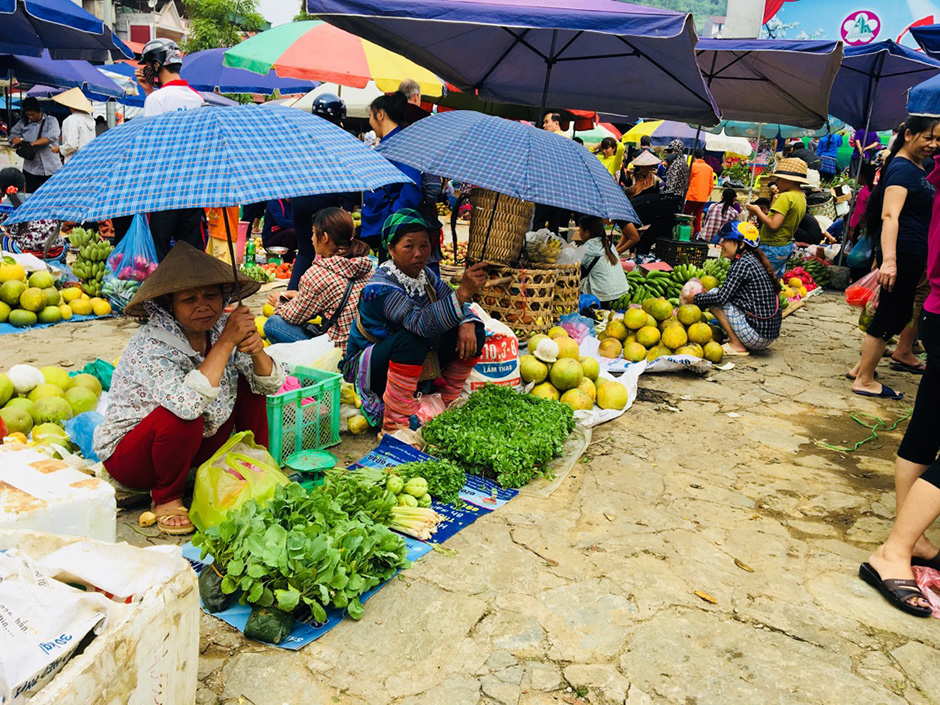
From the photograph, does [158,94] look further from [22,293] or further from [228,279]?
[228,279]

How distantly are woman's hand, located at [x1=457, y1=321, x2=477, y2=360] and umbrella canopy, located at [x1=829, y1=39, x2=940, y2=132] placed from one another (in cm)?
706

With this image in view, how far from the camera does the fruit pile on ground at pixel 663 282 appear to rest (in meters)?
Result: 7.43

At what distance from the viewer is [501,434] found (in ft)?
13.1

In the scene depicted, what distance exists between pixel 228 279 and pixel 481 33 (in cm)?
394

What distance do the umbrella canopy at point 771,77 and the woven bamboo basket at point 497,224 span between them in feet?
7.95

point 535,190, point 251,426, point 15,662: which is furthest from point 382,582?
point 535,190

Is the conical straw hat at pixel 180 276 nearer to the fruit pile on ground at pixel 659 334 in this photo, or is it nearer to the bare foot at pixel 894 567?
the bare foot at pixel 894 567

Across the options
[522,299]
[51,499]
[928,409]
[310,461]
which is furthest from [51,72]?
[928,409]

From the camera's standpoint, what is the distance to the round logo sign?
17828 mm

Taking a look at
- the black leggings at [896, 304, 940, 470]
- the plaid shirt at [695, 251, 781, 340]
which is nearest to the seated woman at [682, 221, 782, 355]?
the plaid shirt at [695, 251, 781, 340]

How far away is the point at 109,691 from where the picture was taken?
161 centimetres

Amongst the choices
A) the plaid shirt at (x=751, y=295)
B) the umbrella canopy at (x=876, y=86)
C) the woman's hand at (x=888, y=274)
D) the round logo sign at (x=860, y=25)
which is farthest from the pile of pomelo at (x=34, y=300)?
the round logo sign at (x=860, y=25)

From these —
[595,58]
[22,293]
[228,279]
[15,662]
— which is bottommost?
[22,293]

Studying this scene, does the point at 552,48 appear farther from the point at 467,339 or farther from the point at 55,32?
the point at 55,32
